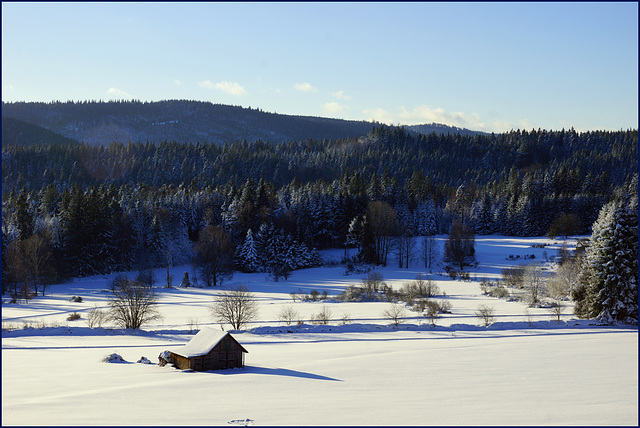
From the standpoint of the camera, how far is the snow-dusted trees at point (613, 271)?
35.9m

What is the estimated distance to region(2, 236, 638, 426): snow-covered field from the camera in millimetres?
16125

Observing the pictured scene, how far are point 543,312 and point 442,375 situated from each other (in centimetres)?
2134

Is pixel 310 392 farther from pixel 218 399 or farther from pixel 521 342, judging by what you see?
pixel 521 342

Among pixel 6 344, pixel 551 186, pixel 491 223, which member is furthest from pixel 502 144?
pixel 6 344

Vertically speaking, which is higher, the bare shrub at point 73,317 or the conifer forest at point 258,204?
the conifer forest at point 258,204

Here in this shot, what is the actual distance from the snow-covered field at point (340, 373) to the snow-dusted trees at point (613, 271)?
201 centimetres

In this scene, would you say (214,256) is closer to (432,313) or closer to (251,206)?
(251,206)

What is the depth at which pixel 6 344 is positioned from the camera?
2945 centimetres

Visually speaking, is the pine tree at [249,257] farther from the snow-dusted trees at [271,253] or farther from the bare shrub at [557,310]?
the bare shrub at [557,310]

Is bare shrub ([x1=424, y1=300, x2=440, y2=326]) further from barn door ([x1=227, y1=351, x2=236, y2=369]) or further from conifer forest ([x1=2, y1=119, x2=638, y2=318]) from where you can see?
barn door ([x1=227, y1=351, x2=236, y2=369])

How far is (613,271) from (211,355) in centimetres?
2951

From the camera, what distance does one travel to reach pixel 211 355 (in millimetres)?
24719

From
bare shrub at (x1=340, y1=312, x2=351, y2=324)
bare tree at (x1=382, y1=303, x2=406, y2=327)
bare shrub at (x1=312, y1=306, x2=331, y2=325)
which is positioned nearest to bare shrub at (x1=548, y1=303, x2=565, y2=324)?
bare tree at (x1=382, y1=303, x2=406, y2=327)

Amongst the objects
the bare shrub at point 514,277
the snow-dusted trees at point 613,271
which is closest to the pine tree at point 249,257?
the bare shrub at point 514,277
